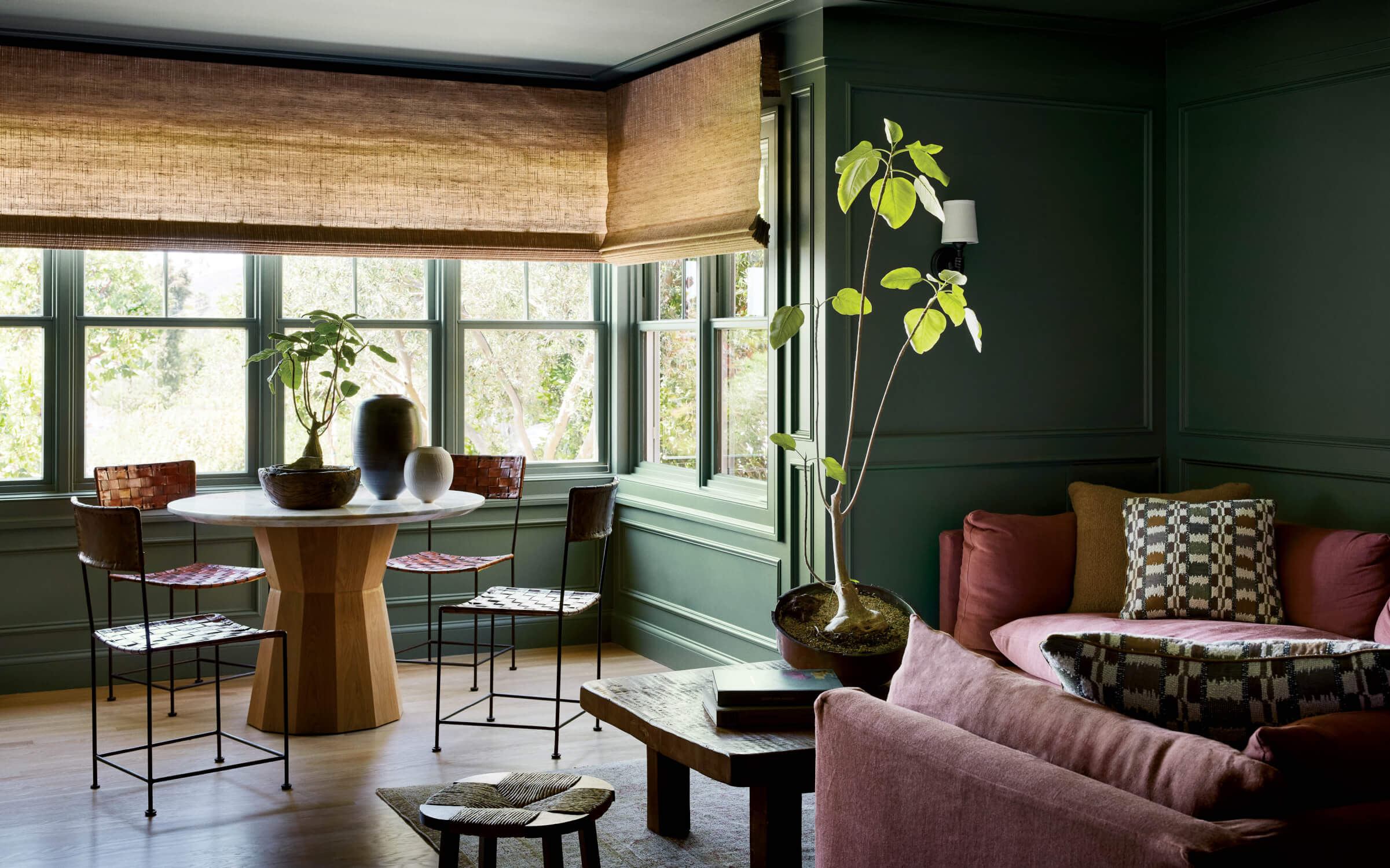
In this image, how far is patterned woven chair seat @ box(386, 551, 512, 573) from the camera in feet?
15.9

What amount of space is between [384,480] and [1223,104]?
3.38 meters

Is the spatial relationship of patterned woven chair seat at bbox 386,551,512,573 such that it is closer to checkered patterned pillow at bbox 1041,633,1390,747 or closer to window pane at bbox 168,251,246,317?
window pane at bbox 168,251,246,317

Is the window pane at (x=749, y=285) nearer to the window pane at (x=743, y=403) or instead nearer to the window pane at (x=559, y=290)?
the window pane at (x=743, y=403)

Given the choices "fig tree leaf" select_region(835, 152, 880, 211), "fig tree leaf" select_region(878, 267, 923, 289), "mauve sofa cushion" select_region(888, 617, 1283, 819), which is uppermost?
"fig tree leaf" select_region(835, 152, 880, 211)

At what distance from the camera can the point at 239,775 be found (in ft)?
13.1

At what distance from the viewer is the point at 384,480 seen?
462 centimetres

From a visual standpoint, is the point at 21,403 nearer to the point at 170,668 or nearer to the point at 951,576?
the point at 170,668

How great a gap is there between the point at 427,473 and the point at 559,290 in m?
1.59

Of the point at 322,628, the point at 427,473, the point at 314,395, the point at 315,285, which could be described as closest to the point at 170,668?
the point at 322,628

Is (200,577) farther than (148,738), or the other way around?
(200,577)

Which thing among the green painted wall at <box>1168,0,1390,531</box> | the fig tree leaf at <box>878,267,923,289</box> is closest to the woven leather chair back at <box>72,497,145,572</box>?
the fig tree leaf at <box>878,267,923,289</box>

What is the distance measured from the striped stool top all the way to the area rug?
2.41 feet

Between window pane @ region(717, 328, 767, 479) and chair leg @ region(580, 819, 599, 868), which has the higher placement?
window pane @ region(717, 328, 767, 479)

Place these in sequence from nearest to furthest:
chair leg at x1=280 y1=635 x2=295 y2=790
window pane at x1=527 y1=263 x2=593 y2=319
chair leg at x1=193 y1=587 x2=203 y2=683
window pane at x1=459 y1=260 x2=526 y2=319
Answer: chair leg at x1=280 y1=635 x2=295 y2=790 → chair leg at x1=193 y1=587 x2=203 y2=683 → window pane at x1=459 y1=260 x2=526 y2=319 → window pane at x1=527 y1=263 x2=593 y2=319
